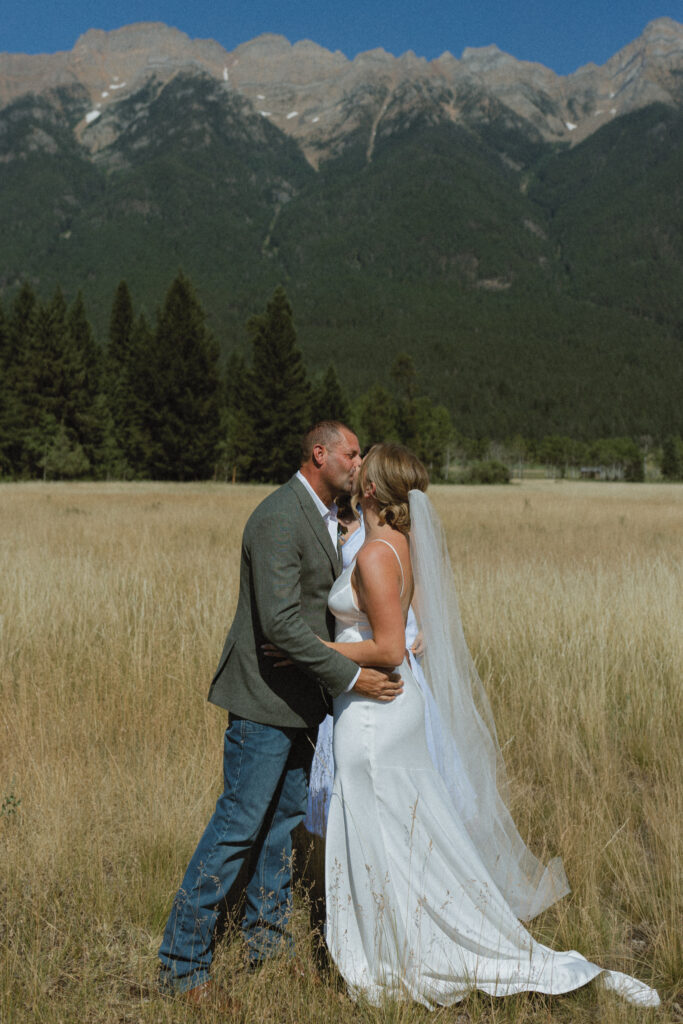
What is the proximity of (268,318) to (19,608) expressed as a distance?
45.5 m

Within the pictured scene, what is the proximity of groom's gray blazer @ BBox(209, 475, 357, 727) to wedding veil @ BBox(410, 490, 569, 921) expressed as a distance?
421mm

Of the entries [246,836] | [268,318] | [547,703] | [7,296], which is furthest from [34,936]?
[7,296]

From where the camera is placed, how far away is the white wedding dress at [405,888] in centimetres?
246

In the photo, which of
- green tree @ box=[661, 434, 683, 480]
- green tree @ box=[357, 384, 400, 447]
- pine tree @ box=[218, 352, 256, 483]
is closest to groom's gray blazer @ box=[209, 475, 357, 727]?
pine tree @ box=[218, 352, 256, 483]

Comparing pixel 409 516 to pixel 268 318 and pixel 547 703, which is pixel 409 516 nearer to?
pixel 547 703

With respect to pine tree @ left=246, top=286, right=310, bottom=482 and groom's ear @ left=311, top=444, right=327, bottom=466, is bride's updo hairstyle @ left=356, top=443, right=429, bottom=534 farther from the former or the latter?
pine tree @ left=246, top=286, right=310, bottom=482

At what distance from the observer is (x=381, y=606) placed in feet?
8.04

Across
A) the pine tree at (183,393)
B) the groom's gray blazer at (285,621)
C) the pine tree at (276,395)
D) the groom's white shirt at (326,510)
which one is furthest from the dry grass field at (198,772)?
the pine tree at (276,395)

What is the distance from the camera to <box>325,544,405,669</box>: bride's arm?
96.2 inches

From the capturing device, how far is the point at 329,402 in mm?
56531

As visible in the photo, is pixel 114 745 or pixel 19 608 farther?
→ pixel 19 608

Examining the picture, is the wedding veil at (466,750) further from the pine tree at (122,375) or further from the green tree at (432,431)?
the green tree at (432,431)

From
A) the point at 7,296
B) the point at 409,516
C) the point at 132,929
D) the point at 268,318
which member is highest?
the point at 7,296

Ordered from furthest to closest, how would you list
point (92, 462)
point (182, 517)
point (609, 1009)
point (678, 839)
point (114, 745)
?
point (92, 462) < point (182, 517) < point (114, 745) < point (678, 839) < point (609, 1009)
